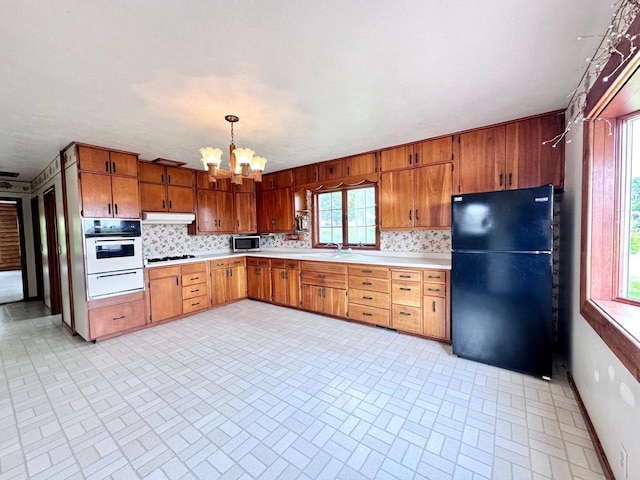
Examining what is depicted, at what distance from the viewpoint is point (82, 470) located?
1542mm

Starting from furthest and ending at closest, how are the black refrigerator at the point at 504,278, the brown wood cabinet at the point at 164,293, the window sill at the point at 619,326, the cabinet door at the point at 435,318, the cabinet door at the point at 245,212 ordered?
the cabinet door at the point at 245,212
the brown wood cabinet at the point at 164,293
the cabinet door at the point at 435,318
the black refrigerator at the point at 504,278
the window sill at the point at 619,326

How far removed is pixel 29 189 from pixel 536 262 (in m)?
8.54

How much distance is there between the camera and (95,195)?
10.8 feet

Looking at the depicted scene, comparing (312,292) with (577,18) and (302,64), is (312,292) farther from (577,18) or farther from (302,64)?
(577,18)

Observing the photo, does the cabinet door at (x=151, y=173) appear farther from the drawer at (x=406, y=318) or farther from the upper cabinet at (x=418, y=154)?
the drawer at (x=406, y=318)

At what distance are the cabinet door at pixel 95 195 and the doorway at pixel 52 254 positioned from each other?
146 centimetres

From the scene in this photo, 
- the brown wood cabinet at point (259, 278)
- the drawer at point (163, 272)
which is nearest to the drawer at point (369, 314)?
the brown wood cabinet at point (259, 278)

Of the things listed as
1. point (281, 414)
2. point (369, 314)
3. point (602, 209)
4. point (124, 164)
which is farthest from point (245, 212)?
point (602, 209)

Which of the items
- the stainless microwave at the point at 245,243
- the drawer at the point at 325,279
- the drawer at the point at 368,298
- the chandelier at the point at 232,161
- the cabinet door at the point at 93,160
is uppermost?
the cabinet door at the point at 93,160

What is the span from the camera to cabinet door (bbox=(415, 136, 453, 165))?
3205mm

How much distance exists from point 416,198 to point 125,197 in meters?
3.85

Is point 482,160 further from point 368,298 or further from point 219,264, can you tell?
point 219,264

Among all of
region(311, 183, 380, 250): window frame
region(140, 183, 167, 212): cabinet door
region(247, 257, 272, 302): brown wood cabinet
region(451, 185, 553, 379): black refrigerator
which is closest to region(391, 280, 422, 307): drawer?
region(451, 185, 553, 379): black refrigerator

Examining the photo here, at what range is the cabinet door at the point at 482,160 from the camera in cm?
291
